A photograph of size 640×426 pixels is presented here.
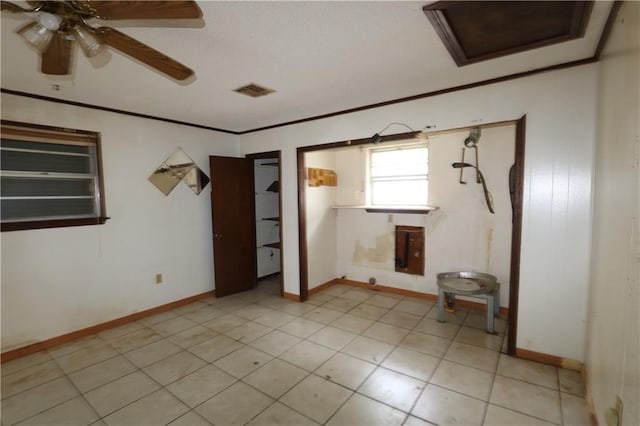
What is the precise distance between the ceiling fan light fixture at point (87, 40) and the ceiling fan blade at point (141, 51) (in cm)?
5

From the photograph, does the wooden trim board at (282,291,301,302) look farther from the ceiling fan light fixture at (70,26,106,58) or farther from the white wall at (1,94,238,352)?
the ceiling fan light fixture at (70,26,106,58)

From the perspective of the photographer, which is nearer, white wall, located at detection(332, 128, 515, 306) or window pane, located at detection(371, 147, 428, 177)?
white wall, located at detection(332, 128, 515, 306)

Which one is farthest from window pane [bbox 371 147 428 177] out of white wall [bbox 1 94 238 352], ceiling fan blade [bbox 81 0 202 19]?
ceiling fan blade [bbox 81 0 202 19]

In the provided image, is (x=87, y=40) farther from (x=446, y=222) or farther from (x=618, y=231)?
(x=446, y=222)

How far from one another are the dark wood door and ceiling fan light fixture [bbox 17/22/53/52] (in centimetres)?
259

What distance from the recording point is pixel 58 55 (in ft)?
5.24

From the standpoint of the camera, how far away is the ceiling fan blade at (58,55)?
1.47 meters

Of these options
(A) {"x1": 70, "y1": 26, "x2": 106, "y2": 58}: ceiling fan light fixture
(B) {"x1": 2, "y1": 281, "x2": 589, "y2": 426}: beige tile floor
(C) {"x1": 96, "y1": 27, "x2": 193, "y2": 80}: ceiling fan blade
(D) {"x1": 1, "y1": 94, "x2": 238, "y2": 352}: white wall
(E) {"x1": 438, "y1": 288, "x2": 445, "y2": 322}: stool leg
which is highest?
(A) {"x1": 70, "y1": 26, "x2": 106, "y2": 58}: ceiling fan light fixture

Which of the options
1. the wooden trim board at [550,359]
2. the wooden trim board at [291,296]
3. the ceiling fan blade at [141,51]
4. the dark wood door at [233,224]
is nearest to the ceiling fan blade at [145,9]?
the ceiling fan blade at [141,51]

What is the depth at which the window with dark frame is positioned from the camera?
2646 millimetres

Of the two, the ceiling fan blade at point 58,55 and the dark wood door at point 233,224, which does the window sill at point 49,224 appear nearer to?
the dark wood door at point 233,224

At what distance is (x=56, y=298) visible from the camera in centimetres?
288

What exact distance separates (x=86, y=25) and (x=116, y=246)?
2552 mm

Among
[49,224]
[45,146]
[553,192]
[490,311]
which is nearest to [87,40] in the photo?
[45,146]
